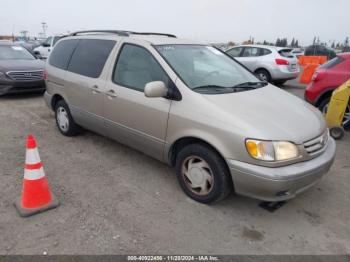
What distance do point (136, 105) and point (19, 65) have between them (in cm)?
614

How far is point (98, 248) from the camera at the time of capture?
8.45ft

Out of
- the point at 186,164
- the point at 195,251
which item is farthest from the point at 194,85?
the point at 195,251

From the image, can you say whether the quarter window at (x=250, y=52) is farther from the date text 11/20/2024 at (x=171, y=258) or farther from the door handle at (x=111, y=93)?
the date text 11/20/2024 at (x=171, y=258)

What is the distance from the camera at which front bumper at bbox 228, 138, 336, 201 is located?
2.70 meters

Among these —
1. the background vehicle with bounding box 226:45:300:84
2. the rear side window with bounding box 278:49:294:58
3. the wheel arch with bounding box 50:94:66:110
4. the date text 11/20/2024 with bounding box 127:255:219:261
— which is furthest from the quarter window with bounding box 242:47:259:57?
the date text 11/20/2024 with bounding box 127:255:219:261

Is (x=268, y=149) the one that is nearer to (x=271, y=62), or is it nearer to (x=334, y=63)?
(x=334, y=63)

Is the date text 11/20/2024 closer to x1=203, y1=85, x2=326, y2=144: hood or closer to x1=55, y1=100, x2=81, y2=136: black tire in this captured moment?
x1=203, y1=85, x2=326, y2=144: hood

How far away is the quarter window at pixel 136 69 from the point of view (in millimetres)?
3513

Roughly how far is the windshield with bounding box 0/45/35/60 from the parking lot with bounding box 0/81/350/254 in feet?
18.8

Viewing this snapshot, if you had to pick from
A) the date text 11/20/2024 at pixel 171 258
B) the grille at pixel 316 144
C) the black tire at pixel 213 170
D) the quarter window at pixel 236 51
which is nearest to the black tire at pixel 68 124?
the black tire at pixel 213 170

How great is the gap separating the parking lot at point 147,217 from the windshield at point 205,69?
1.26 metres

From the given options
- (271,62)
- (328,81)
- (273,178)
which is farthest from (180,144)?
(271,62)

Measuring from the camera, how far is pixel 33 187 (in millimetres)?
2984

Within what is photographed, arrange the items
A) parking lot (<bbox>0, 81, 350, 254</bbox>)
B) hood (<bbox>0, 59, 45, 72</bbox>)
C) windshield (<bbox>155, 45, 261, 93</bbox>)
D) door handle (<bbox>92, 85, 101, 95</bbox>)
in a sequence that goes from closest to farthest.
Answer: parking lot (<bbox>0, 81, 350, 254</bbox>) < windshield (<bbox>155, 45, 261, 93</bbox>) < door handle (<bbox>92, 85, 101, 95</bbox>) < hood (<bbox>0, 59, 45, 72</bbox>)
